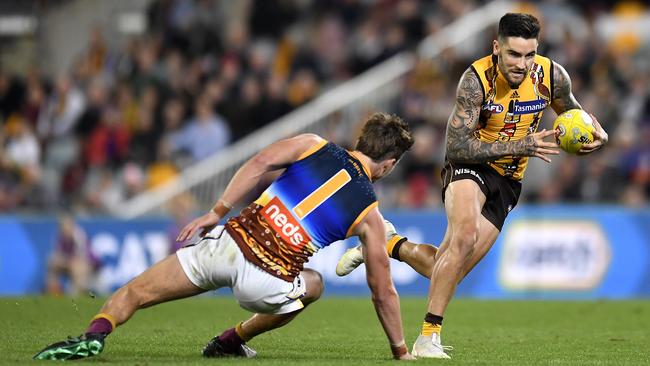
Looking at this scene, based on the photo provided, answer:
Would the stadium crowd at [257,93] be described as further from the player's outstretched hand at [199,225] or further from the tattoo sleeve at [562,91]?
the player's outstretched hand at [199,225]

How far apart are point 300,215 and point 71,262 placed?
1195cm

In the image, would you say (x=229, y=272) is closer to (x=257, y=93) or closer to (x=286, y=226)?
(x=286, y=226)

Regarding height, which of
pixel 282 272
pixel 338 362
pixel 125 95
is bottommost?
pixel 338 362

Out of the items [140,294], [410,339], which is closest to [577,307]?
[410,339]

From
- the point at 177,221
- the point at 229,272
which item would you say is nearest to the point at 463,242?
the point at 229,272

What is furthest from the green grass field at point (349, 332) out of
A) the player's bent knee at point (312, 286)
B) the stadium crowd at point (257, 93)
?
the stadium crowd at point (257, 93)

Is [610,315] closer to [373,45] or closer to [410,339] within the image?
[410,339]

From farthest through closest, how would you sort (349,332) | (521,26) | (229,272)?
1. (349,332)
2. (521,26)
3. (229,272)

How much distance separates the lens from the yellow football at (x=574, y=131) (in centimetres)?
960

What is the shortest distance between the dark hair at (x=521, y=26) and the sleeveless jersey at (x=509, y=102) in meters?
0.32

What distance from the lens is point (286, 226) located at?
26.8 ft

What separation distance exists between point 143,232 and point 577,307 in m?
7.50

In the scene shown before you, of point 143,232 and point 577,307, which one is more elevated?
point 143,232

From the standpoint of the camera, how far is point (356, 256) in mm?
10188
